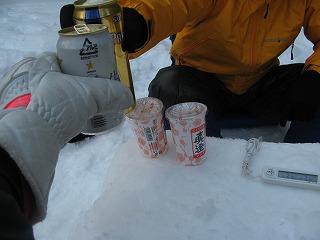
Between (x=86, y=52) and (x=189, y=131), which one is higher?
(x=86, y=52)

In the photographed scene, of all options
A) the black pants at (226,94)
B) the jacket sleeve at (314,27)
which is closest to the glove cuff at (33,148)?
the black pants at (226,94)

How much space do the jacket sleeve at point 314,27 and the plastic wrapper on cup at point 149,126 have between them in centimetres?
77

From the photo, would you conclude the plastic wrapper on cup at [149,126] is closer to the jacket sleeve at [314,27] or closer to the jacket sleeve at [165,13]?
the jacket sleeve at [165,13]

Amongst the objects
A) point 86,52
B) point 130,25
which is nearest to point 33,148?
point 86,52

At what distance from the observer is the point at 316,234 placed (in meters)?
0.85

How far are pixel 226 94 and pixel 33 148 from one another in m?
1.17

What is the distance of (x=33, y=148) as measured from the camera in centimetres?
67

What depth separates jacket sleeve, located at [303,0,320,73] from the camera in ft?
4.82

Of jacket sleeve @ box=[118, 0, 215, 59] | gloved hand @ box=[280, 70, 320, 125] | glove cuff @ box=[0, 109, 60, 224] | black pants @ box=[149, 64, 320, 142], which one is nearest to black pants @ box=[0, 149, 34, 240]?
glove cuff @ box=[0, 109, 60, 224]

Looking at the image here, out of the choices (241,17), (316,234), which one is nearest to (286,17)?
(241,17)

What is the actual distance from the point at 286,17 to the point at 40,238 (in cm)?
134

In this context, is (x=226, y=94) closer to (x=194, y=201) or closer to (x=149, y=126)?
(x=149, y=126)

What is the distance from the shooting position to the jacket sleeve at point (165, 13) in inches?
48.7

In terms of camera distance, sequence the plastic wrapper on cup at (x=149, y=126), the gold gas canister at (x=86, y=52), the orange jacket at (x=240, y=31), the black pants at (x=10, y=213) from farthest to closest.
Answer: the orange jacket at (x=240, y=31) → the plastic wrapper on cup at (x=149, y=126) → the gold gas canister at (x=86, y=52) → the black pants at (x=10, y=213)
